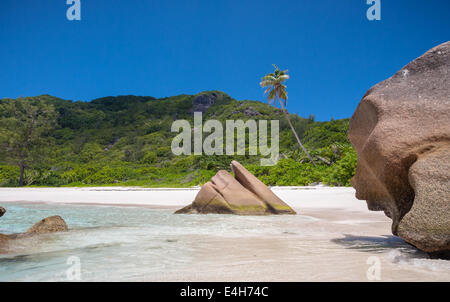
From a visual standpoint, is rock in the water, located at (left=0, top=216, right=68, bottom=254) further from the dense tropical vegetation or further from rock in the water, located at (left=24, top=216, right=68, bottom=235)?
the dense tropical vegetation

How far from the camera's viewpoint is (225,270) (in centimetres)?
338

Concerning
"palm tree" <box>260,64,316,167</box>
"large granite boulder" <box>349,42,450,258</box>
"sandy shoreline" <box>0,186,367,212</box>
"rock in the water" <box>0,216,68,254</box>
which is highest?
"palm tree" <box>260,64,316,167</box>

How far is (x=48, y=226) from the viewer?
651 centimetres

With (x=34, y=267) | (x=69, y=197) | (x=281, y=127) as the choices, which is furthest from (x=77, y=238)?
(x=281, y=127)

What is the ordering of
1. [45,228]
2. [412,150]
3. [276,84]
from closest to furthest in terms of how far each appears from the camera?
1. [412,150]
2. [45,228]
3. [276,84]

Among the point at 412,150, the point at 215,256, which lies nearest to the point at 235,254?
the point at 215,256

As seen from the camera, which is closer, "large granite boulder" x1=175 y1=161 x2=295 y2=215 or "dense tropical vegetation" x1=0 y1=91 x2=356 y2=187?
"large granite boulder" x1=175 y1=161 x2=295 y2=215

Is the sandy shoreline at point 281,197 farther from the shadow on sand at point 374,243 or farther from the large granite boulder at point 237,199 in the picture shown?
the shadow on sand at point 374,243

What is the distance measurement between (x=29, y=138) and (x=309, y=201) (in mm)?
32040

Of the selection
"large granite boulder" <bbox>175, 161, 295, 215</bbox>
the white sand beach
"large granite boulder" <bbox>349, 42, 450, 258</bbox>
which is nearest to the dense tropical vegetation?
"large granite boulder" <bbox>175, 161, 295, 215</bbox>

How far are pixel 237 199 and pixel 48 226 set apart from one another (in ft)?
17.3

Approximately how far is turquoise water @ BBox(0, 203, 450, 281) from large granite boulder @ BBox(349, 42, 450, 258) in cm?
45

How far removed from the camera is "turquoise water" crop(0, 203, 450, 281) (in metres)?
3.21

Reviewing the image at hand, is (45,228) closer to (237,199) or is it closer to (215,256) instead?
(215,256)
